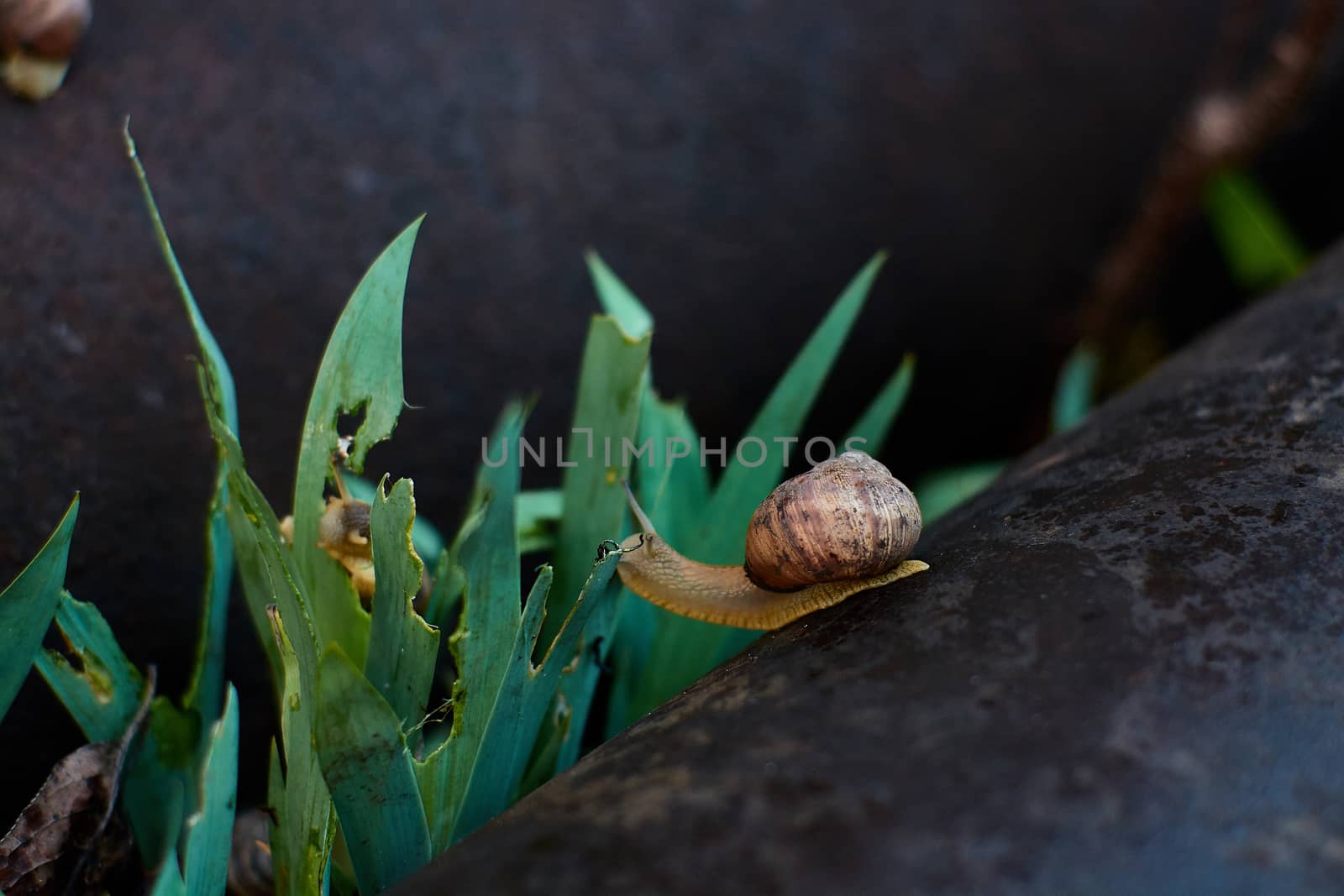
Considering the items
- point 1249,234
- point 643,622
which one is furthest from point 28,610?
point 1249,234

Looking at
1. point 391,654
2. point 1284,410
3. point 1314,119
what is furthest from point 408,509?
point 1314,119

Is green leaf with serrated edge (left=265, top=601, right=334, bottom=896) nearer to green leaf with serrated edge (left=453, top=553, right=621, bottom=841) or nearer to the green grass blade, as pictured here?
green leaf with serrated edge (left=453, top=553, right=621, bottom=841)

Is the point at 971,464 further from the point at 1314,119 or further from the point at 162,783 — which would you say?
the point at 162,783

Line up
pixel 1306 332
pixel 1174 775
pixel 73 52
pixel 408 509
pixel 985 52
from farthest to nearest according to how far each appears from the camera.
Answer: pixel 985 52 → pixel 73 52 → pixel 1306 332 → pixel 408 509 → pixel 1174 775

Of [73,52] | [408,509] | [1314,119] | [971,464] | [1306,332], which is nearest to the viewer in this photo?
[408,509]

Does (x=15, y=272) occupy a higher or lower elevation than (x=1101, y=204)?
higher

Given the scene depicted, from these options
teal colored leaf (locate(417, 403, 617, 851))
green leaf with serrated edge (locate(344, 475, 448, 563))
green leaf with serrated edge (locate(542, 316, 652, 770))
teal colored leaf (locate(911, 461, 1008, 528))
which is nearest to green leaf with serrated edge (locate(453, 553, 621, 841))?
teal colored leaf (locate(417, 403, 617, 851))
